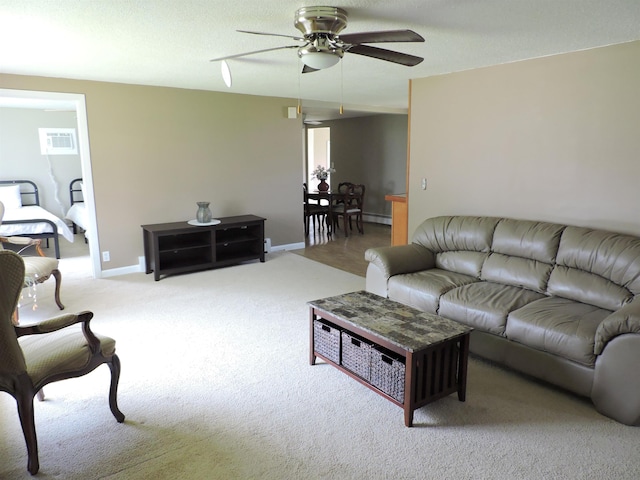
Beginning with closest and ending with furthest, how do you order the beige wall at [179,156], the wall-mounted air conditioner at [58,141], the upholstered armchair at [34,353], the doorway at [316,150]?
the upholstered armchair at [34,353]
the beige wall at [179,156]
the wall-mounted air conditioner at [58,141]
the doorway at [316,150]

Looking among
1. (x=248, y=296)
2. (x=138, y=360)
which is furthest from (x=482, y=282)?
(x=138, y=360)

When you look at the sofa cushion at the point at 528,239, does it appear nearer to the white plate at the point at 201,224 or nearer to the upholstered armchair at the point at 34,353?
the upholstered armchair at the point at 34,353

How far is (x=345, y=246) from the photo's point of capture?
680cm

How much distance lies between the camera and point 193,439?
→ 2.16 m

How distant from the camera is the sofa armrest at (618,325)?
2.15 metres

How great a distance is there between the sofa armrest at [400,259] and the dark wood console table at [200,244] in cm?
225

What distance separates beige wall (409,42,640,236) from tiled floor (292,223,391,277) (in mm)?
1311

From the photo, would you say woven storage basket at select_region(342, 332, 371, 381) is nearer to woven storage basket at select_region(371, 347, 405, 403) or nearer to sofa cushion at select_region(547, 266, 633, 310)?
woven storage basket at select_region(371, 347, 405, 403)

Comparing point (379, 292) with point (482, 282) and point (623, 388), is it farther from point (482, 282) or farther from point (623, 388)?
point (623, 388)

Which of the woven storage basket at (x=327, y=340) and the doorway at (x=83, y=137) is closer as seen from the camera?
the woven storage basket at (x=327, y=340)

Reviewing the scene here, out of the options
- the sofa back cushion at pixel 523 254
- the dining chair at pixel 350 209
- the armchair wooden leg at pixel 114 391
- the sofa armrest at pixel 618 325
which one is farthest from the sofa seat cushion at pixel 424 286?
the dining chair at pixel 350 209

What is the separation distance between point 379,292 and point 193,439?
198cm

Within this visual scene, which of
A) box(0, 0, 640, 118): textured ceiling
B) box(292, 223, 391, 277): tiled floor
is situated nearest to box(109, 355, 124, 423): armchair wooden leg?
box(0, 0, 640, 118): textured ceiling

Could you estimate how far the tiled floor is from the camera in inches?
225
